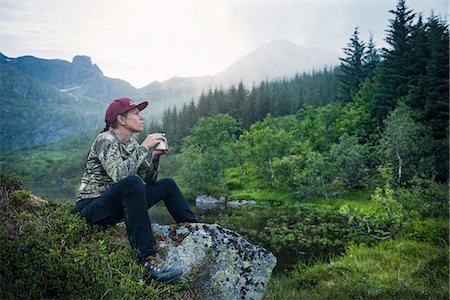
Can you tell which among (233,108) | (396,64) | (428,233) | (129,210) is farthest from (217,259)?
(233,108)

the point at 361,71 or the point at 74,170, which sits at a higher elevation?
the point at 361,71

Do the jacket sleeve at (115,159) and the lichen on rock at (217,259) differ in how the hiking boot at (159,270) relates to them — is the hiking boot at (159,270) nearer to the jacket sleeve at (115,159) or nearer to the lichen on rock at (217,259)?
the lichen on rock at (217,259)

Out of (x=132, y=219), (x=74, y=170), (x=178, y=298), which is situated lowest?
(x=74, y=170)

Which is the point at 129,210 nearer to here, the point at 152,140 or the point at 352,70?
the point at 152,140

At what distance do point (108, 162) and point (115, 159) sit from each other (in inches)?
3.7

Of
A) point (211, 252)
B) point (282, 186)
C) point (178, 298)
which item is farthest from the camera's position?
point (282, 186)

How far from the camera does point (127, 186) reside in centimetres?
389

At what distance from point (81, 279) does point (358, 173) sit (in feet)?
120

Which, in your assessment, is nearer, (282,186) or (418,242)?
(418,242)

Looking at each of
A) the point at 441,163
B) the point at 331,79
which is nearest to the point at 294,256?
the point at 441,163

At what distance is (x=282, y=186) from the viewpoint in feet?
145

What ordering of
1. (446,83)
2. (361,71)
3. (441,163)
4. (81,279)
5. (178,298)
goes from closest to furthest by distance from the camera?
(81,279)
(178,298)
(441,163)
(446,83)
(361,71)

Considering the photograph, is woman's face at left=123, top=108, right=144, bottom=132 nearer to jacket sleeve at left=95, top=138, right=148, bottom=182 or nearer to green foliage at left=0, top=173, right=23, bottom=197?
jacket sleeve at left=95, top=138, right=148, bottom=182

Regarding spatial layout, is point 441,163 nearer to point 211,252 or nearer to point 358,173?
point 358,173
